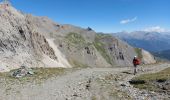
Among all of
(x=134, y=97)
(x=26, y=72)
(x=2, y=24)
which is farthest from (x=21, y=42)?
(x=134, y=97)

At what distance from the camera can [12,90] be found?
31.8m

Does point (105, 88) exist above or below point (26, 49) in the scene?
below

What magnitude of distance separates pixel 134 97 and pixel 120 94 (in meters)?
1.93

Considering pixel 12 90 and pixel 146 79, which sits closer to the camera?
pixel 12 90

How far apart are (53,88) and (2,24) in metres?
65.8

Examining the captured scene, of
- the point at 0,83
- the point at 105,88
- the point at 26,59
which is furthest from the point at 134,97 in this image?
the point at 26,59

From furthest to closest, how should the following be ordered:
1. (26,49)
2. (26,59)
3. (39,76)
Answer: (26,49) → (26,59) → (39,76)

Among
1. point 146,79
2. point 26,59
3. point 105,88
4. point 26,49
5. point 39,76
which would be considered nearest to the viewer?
point 105,88

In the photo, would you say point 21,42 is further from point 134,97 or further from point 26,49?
point 134,97

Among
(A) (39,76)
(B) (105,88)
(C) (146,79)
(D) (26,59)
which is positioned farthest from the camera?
(D) (26,59)

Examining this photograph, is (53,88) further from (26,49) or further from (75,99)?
(26,49)

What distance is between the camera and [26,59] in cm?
9125

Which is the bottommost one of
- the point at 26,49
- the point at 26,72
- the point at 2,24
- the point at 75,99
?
the point at 75,99

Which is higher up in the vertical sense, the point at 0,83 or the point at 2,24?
the point at 2,24
